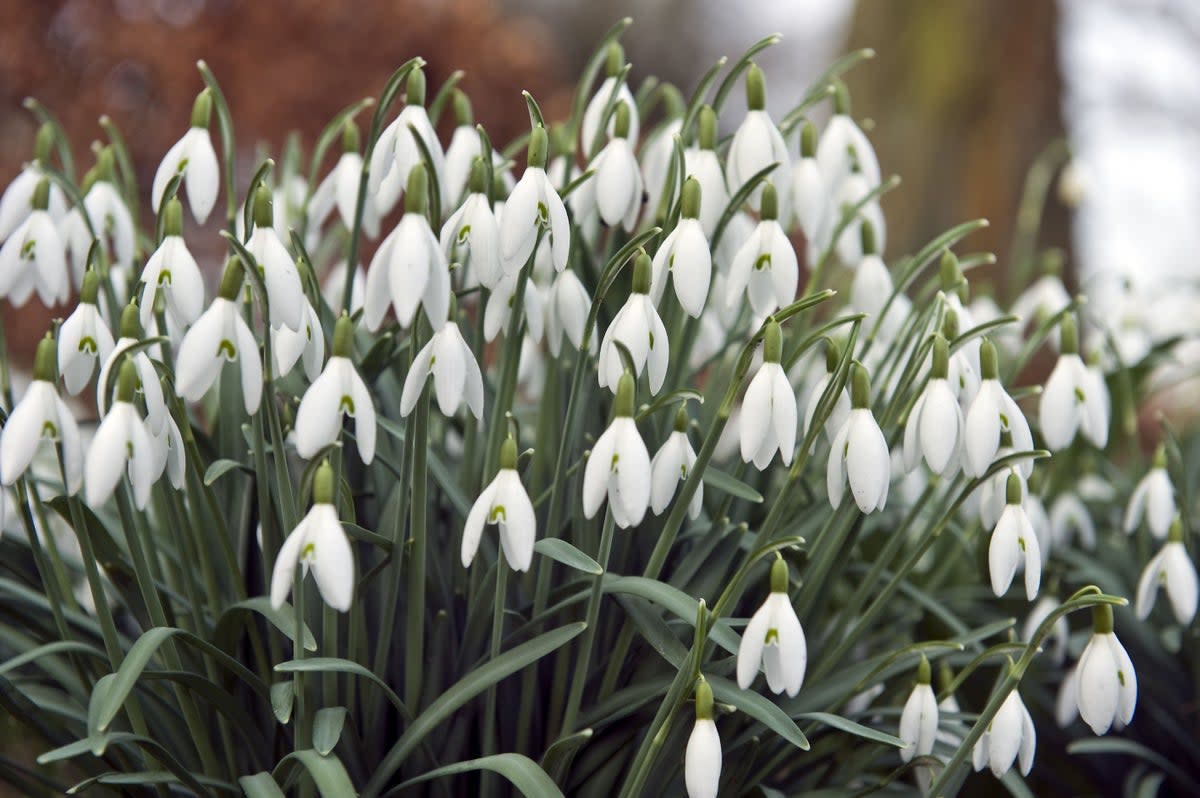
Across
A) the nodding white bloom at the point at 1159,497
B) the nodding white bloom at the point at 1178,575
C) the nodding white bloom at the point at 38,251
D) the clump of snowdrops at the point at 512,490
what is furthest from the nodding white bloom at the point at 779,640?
the nodding white bloom at the point at 38,251

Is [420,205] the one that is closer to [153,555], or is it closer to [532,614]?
[532,614]

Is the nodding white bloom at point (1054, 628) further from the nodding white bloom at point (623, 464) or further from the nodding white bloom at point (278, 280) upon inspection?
the nodding white bloom at point (278, 280)

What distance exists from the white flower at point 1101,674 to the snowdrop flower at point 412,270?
0.73m

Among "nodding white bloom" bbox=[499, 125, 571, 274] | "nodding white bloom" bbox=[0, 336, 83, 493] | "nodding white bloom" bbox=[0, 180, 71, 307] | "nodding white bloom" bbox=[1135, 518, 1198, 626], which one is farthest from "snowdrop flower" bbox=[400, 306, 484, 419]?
"nodding white bloom" bbox=[1135, 518, 1198, 626]

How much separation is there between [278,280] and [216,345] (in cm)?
8

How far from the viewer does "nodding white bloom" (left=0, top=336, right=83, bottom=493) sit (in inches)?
39.4

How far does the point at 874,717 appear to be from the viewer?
147 cm

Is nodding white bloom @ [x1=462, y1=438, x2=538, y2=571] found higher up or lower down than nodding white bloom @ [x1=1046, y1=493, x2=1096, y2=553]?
higher up

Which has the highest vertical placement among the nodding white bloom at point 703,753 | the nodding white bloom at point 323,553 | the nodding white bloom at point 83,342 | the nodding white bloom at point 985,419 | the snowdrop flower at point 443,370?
the nodding white bloom at point 83,342

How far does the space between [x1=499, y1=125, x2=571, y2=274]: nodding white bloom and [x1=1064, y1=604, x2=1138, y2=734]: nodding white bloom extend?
66 cm

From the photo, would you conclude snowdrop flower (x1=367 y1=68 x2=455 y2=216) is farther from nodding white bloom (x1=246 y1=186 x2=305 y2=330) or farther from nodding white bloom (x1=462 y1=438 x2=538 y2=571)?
nodding white bloom (x1=462 y1=438 x2=538 y2=571)

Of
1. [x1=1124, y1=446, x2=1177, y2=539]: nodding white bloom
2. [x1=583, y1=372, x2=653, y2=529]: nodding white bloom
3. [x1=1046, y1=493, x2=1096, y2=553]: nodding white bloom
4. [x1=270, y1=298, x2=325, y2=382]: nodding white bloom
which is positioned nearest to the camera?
[x1=583, y1=372, x2=653, y2=529]: nodding white bloom

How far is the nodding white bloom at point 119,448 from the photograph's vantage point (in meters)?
0.94

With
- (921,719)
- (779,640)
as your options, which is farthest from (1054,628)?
(779,640)
